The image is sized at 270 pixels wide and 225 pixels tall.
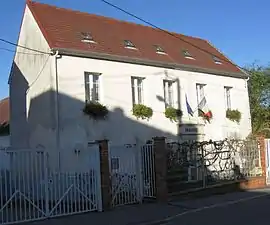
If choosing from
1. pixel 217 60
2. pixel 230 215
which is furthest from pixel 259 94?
pixel 230 215

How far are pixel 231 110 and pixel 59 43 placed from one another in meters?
11.7

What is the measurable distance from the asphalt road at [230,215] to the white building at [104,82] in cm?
642

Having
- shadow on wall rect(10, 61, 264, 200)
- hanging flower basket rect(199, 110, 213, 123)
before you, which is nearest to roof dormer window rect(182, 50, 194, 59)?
hanging flower basket rect(199, 110, 213, 123)

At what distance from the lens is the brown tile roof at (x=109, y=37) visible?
21.3 meters

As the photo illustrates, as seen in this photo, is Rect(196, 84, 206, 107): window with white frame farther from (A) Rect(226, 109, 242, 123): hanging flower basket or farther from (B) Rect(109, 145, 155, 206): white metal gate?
(B) Rect(109, 145, 155, 206): white metal gate

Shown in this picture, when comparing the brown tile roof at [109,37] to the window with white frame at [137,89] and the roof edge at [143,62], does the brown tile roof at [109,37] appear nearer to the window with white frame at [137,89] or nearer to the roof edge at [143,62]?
the roof edge at [143,62]

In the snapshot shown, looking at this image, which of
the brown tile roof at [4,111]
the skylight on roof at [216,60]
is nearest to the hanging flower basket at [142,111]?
the skylight on roof at [216,60]

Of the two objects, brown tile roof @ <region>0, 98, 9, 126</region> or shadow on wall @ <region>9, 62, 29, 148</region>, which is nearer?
shadow on wall @ <region>9, 62, 29, 148</region>

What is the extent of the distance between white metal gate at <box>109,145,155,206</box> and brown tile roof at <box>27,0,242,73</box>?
19.5ft

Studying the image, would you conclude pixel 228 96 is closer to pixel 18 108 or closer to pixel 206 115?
pixel 206 115

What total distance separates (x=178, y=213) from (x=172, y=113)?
9.87 m

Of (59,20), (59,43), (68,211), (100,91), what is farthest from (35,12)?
(68,211)

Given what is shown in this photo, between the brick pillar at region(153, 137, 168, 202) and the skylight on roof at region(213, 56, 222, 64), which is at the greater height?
the skylight on roof at region(213, 56, 222, 64)

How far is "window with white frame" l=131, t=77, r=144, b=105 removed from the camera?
22875 millimetres
